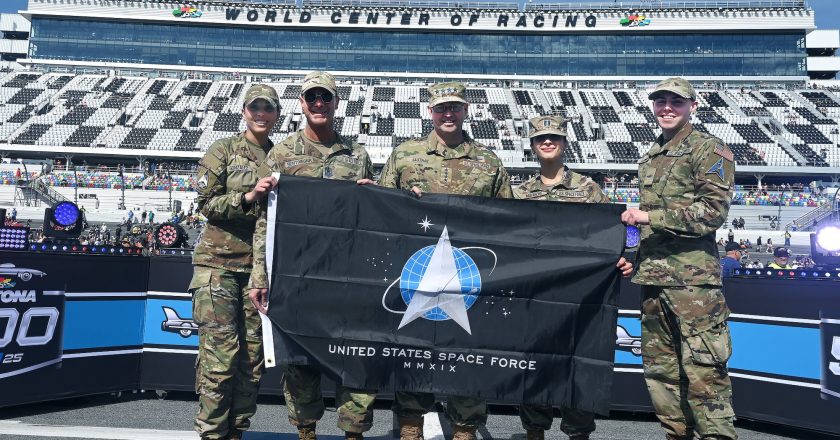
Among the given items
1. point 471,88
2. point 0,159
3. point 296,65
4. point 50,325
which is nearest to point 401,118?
point 471,88

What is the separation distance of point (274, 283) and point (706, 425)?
8.92 ft

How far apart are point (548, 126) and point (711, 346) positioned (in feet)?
5.76

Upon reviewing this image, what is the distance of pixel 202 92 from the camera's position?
168 feet

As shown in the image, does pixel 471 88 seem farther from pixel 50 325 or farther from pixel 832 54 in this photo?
pixel 50 325

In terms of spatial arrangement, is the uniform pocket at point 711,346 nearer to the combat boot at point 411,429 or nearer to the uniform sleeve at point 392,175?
the combat boot at point 411,429

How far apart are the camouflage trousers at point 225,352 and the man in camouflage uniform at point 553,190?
6.07 feet

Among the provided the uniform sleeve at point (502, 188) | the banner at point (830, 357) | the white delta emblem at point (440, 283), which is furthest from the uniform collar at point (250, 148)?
the banner at point (830, 357)

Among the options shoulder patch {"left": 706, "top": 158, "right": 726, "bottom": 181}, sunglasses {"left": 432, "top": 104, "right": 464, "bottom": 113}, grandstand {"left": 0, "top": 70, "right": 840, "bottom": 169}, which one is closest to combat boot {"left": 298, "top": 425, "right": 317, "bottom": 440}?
sunglasses {"left": 432, "top": 104, "right": 464, "bottom": 113}

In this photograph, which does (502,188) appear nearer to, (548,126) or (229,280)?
(548,126)

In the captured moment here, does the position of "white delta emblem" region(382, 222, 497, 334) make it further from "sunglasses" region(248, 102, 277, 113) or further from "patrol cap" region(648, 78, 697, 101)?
"patrol cap" region(648, 78, 697, 101)

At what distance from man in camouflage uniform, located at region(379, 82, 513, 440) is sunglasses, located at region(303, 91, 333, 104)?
60 cm

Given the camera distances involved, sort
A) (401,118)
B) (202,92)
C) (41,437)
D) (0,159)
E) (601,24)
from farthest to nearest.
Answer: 1. (601,24)
2. (202,92)
3. (401,118)
4. (0,159)
5. (41,437)

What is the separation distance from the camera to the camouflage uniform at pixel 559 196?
4.04m

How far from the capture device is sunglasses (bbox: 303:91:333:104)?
3.94 metres
